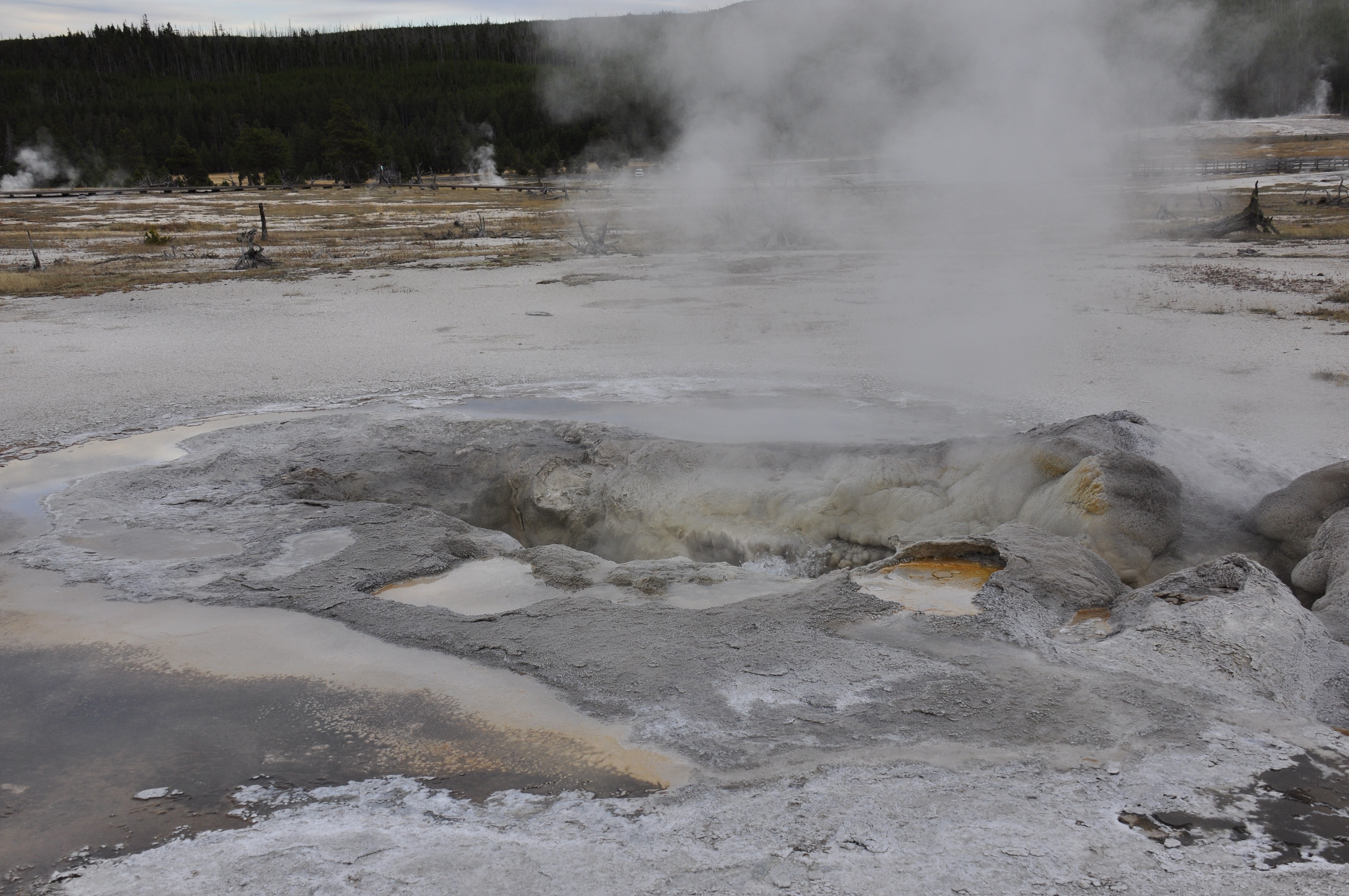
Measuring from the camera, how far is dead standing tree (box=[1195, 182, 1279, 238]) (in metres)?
18.2

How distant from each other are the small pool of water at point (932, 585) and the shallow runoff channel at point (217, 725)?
1.37 meters

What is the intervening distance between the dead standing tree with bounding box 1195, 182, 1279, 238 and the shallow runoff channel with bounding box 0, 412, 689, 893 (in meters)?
20.2

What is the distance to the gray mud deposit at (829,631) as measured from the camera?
2.14 metres

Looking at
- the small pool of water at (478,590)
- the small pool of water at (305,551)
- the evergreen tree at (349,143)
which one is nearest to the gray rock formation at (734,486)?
the small pool of water at (305,551)

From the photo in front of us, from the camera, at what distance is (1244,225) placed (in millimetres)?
18547

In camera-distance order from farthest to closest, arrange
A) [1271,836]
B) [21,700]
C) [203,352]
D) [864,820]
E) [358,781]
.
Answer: [203,352]
[21,700]
[358,781]
[864,820]
[1271,836]

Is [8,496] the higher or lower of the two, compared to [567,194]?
lower

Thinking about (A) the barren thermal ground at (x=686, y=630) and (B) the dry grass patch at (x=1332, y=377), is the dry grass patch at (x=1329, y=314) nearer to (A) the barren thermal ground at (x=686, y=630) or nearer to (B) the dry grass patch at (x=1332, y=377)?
(A) the barren thermal ground at (x=686, y=630)

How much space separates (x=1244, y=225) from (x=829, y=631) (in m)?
19.9

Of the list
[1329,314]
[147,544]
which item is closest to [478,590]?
[147,544]

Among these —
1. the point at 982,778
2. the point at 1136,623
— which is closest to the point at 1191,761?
the point at 982,778

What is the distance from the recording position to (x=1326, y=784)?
2.25 m

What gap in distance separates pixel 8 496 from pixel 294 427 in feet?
5.68

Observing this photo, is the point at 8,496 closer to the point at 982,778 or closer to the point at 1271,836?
the point at 982,778
